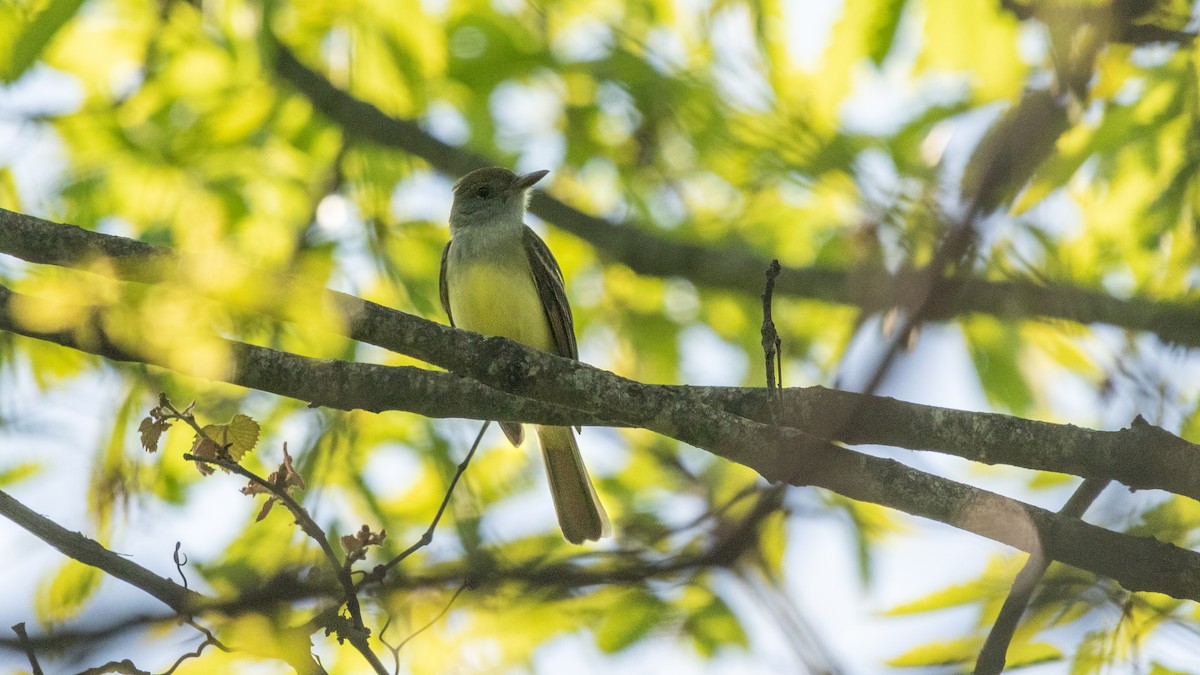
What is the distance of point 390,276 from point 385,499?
2083mm

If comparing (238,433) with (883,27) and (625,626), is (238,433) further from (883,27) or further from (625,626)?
(883,27)

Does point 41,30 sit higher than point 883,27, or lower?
higher

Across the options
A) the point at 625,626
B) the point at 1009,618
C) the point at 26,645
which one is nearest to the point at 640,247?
the point at 625,626

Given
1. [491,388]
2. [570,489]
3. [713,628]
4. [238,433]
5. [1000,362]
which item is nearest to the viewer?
[238,433]

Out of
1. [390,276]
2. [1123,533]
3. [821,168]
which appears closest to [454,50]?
[390,276]

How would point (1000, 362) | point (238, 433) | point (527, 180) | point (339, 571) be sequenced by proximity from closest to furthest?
point (339, 571) < point (238, 433) < point (1000, 362) < point (527, 180)

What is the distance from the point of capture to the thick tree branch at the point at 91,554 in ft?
9.88

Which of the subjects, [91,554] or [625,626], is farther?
[625,626]

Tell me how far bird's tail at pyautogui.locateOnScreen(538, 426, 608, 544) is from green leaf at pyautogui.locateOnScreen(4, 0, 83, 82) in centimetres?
361

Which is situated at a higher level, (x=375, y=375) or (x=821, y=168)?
(x=821, y=168)

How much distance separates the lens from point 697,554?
78.2 inches

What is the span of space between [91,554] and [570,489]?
4.32 meters

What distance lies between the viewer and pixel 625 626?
438 cm

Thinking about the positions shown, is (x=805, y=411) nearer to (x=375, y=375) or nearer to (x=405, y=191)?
(x=375, y=375)
